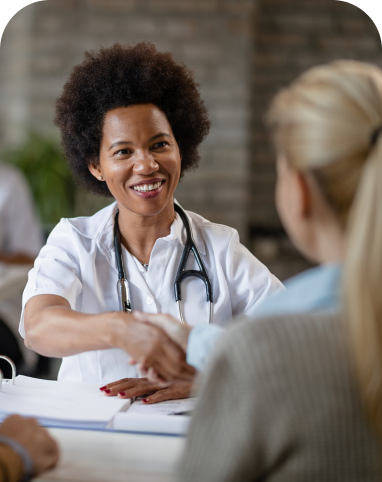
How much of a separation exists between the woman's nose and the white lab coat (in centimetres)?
Result: 17

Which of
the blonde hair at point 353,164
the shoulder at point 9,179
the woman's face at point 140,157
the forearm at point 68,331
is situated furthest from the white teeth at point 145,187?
the shoulder at point 9,179

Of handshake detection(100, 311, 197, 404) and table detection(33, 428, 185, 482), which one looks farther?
handshake detection(100, 311, 197, 404)

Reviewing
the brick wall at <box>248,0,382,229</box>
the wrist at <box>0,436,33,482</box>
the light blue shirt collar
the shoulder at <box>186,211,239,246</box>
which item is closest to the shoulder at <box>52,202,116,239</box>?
the shoulder at <box>186,211,239,246</box>

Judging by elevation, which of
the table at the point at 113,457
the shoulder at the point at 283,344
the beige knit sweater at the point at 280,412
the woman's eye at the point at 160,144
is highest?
the woman's eye at the point at 160,144

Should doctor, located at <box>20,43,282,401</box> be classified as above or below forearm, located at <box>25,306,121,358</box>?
above

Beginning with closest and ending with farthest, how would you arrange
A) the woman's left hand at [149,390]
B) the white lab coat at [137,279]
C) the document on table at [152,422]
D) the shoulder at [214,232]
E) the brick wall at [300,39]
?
1. the document on table at [152,422]
2. the woman's left hand at [149,390]
3. the white lab coat at [137,279]
4. the shoulder at [214,232]
5. the brick wall at [300,39]

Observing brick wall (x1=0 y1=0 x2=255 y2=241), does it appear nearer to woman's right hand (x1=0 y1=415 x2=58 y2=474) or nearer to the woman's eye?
the woman's eye

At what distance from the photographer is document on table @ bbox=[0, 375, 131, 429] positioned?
92 cm

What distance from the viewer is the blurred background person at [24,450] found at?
72 centimetres

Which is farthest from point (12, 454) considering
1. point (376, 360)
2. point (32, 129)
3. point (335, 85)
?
point (32, 129)

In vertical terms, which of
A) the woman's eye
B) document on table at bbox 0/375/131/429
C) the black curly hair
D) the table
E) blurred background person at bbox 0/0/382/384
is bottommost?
the table

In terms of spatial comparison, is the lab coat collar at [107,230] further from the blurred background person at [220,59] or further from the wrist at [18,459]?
the blurred background person at [220,59]

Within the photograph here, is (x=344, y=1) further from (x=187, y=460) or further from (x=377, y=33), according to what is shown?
(x=187, y=460)

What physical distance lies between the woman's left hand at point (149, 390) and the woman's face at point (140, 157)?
1.49 ft
